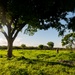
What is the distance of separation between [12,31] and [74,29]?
9.27 metres

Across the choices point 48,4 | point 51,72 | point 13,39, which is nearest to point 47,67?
point 51,72

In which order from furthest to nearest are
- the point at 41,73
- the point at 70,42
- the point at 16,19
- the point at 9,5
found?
1. the point at 70,42
2. the point at 16,19
3. the point at 9,5
4. the point at 41,73

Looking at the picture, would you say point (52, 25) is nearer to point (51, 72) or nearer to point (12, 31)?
point (12, 31)

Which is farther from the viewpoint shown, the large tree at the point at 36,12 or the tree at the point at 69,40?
the tree at the point at 69,40

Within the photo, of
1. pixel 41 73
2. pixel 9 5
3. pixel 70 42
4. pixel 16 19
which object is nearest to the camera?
pixel 41 73

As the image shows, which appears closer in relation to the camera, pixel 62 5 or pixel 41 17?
pixel 62 5

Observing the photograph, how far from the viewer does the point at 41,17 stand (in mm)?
29422

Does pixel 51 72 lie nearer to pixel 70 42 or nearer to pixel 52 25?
pixel 52 25

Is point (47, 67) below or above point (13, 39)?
below

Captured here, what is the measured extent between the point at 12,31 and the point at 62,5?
412 inches

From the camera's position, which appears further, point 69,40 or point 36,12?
point 69,40

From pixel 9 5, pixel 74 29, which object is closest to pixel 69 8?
pixel 74 29

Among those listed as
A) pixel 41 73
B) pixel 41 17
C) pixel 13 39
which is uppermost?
pixel 41 17

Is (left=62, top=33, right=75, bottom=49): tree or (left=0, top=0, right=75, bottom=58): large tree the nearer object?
(left=0, top=0, right=75, bottom=58): large tree
